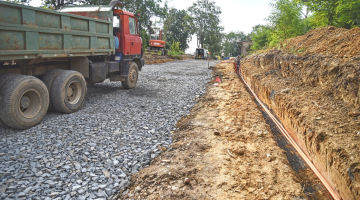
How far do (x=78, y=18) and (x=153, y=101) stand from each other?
3270mm

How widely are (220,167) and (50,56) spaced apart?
4.38m

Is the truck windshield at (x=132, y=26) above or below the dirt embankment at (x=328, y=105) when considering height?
above

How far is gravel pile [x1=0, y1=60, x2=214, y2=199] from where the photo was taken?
319cm

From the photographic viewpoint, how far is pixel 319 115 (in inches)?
177

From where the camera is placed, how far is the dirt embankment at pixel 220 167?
3.12m

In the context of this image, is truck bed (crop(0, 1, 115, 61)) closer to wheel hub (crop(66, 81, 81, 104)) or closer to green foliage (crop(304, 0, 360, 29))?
wheel hub (crop(66, 81, 81, 104))

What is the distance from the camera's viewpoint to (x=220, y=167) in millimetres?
3748

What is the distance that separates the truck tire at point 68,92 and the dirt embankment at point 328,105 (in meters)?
5.27

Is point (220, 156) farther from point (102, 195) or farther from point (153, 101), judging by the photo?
point (153, 101)

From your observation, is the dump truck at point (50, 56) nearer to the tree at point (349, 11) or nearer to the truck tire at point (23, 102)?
the truck tire at point (23, 102)

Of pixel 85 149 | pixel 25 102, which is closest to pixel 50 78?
pixel 25 102

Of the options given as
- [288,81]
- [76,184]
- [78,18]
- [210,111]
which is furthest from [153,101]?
[76,184]

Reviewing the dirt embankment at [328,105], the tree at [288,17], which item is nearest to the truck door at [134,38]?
the dirt embankment at [328,105]

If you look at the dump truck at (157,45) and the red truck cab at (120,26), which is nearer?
the red truck cab at (120,26)
